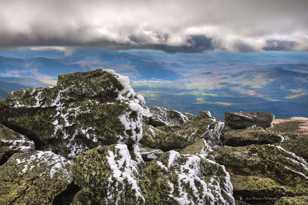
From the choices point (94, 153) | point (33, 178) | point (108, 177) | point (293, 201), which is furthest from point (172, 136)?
point (293, 201)

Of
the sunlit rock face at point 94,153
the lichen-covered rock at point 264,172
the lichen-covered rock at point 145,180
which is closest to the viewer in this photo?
the lichen-covered rock at point 145,180

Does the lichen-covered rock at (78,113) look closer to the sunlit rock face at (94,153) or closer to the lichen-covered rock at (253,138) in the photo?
the sunlit rock face at (94,153)

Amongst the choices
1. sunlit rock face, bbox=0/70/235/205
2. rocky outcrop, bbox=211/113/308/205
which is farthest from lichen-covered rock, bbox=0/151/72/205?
rocky outcrop, bbox=211/113/308/205

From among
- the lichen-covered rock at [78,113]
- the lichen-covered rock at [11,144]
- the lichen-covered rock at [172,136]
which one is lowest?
the lichen-covered rock at [172,136]

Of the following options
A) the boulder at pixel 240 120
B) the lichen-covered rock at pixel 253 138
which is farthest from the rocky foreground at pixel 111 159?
the boulder at pixel 240 120

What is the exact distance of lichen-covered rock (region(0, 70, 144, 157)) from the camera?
20.0 meters

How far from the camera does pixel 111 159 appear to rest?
626 inches

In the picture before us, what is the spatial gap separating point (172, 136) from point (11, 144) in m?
12.2

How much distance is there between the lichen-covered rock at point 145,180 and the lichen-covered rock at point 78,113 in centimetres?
337

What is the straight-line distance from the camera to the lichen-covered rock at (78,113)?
2002 centimetres

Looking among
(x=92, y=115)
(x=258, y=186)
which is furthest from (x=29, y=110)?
(x=258, y=186)

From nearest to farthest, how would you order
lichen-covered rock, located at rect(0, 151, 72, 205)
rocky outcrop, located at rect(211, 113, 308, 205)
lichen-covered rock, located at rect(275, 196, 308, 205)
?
lichen-covered rock, located at rect(275, 196, 308, 205) → lichen-covered rock, located at rect(0, 151, 72, 205) → rocky outcrop, located at rect(211, 113, 308, 205)

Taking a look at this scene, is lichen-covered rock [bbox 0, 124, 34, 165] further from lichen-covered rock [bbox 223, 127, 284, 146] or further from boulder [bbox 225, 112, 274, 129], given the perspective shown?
boulder [bbox 225, 112, 274, 129]

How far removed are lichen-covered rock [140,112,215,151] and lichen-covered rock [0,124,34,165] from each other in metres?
8.69
